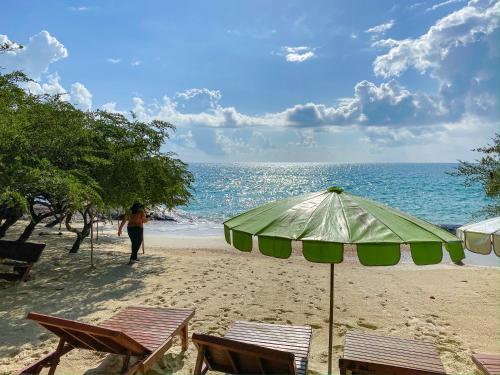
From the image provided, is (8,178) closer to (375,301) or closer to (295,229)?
(295,229)

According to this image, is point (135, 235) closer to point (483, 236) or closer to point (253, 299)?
point (253, 299)

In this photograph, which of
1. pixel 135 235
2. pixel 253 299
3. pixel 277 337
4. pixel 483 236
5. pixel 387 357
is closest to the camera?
pixel 387 357

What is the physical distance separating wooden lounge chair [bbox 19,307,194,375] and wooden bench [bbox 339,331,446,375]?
91.4 inches

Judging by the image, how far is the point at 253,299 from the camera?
30.3 feet

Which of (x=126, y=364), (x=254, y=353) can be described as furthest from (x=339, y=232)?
(x=126, y=364)

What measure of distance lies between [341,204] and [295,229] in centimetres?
71

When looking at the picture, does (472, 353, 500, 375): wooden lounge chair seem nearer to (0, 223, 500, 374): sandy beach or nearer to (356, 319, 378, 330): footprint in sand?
(0, 223, 500, 374): sandy beach

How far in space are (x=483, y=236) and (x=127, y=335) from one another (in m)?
4.98

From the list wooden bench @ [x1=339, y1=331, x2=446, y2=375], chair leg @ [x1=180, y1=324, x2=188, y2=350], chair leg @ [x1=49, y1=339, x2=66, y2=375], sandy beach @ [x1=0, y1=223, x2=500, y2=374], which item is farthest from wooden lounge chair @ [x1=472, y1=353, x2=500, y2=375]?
chair leg @ [x1=49, y1=339, x2=66, y2=375]

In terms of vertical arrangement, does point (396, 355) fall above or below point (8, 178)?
below

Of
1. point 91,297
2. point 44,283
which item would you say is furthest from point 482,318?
point 44,283

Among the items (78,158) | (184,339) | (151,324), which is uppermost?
(78,158)

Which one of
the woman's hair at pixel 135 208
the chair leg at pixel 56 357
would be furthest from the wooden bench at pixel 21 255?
the chair leg at pixel 56 357

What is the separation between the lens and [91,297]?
9086 mm
